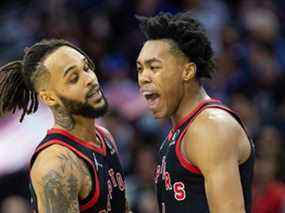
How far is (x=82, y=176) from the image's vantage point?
19.5ft


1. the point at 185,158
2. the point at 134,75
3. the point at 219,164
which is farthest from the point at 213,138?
the point at 134,75

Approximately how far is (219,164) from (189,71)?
700 millimetres

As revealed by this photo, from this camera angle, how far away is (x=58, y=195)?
19.0ft

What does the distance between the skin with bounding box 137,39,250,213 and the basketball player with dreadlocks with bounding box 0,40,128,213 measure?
0.39 metres

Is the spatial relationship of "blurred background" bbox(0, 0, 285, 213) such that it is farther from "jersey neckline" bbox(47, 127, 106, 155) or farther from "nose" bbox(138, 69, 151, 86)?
"nose" bbox(138, 69, 151, 86)

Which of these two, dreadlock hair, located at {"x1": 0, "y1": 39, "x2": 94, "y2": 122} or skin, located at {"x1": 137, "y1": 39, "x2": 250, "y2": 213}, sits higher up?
dreadlock hair, located at {"x1": 0, "y1": 39, "x2": 94, "y2": 122}

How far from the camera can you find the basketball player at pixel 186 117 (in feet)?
18.9

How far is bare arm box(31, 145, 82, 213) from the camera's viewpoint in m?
→ 5.79

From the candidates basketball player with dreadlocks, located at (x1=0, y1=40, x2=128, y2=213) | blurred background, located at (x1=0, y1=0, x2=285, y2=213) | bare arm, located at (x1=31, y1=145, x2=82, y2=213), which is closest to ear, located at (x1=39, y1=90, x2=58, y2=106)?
basketball player with dreadlocks, located at (x1=0, y1=40, x2=128, y2=213)

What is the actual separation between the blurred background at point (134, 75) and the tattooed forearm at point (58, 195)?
10.4 ft

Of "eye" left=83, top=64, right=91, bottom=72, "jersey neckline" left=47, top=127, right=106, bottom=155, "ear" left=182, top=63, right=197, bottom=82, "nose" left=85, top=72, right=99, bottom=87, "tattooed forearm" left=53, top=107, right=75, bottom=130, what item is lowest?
"jersey neckline" left=47, top=127, right=106, bottom=155

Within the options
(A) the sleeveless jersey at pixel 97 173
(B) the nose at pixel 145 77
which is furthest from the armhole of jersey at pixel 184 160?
(A) the sleeveless jersey at pixel 97 173

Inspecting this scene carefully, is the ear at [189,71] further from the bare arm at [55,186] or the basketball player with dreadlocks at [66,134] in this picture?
the bare arm at [55,186]

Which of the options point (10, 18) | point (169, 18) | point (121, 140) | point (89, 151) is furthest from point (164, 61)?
point (10, 18)
